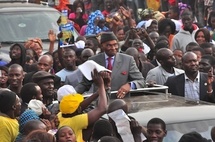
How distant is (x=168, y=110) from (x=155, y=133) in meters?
0.45

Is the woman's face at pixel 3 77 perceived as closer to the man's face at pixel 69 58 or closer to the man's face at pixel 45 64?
the man's face at pixel 45 64

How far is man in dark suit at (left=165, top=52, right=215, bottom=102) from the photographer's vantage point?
12.4 metres

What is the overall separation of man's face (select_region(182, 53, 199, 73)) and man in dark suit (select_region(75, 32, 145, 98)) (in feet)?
2.60

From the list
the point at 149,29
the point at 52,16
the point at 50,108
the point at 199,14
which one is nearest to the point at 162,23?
the point at 149,29

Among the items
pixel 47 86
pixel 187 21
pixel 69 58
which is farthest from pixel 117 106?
pixel 187 21

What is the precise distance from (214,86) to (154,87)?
117 centimetres

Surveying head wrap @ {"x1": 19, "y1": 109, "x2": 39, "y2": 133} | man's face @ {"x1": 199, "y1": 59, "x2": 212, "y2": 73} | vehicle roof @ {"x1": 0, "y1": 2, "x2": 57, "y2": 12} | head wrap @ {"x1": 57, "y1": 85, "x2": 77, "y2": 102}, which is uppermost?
head wrap @ {"x1": 19, "y1": 109, "x2": 39, "y2": 133}

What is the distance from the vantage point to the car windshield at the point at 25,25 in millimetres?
17903

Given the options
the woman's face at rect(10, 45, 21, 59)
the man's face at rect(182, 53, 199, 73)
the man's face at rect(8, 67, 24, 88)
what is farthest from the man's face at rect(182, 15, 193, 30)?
the man's face at rect(8, 67, 24, 88)

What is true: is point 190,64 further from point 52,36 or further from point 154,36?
point 154,36

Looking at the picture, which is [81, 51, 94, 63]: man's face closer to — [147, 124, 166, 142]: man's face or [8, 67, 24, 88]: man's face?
[8, 67, 24, 88]: man's face

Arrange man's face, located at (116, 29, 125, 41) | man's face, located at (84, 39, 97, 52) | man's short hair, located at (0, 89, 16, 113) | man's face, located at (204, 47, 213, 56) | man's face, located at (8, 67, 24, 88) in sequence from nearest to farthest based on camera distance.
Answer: man's short hair, located at (0, 89, 16, 113)
man's face, located at (8, 67, 24, 88)
man's face, located at (204, 47, 213, 56)
man's face, located at (84, 39, 97, 52)
man's face, located at (116, 29, 125, 41)

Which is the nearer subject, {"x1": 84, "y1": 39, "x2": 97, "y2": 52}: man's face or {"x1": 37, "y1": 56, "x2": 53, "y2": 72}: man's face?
{"x1": 37, "y1": 56, "x2": 53, "y2": 72}: man's face

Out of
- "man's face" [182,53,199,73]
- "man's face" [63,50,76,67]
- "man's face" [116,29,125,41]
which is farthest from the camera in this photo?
"man's face" [116,29,125,41]
